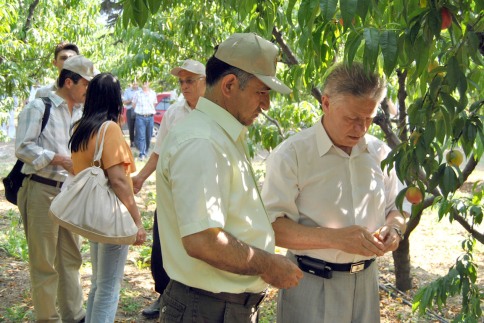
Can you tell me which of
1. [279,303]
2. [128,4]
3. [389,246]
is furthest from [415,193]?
[128,4]

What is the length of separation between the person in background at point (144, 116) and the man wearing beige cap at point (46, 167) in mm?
11732

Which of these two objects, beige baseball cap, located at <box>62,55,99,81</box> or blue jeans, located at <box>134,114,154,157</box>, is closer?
beige baseball cap, located at <box>62,55,99,81</box>

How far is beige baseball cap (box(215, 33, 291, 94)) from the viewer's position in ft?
7.34

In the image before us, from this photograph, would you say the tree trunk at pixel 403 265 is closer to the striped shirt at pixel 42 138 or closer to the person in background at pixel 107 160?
the person in background at pixel 107 160

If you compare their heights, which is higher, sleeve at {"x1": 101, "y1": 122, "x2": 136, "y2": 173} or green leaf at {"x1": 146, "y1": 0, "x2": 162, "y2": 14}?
green leaf at {"x1": 146, "y1": 0, "x2": 162, "y2": 14}

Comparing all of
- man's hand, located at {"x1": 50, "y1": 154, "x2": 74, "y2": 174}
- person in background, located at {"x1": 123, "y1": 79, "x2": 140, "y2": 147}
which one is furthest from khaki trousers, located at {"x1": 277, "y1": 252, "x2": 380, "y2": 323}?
person in background, located at {"x1": 123, "y1": 79, "x2": 140, "y2": 147}

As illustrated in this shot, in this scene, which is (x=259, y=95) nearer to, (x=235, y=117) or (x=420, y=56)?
(x=235, y=117)

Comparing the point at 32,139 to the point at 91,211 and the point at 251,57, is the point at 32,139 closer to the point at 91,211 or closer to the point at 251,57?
the point at 91,211

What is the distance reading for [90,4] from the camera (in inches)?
399

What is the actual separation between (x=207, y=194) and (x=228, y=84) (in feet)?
1.41

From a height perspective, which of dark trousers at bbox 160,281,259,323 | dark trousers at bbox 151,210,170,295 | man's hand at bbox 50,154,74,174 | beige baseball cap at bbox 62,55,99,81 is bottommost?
dark trousers at bbox 160,281,259,323

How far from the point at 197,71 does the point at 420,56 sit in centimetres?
271

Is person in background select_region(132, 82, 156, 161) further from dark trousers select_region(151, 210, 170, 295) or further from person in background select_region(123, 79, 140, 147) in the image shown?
dark trousers select_region(151, 210, 170, 295)

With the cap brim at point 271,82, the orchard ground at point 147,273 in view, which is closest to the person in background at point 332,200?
the cap brim at point 271,82
